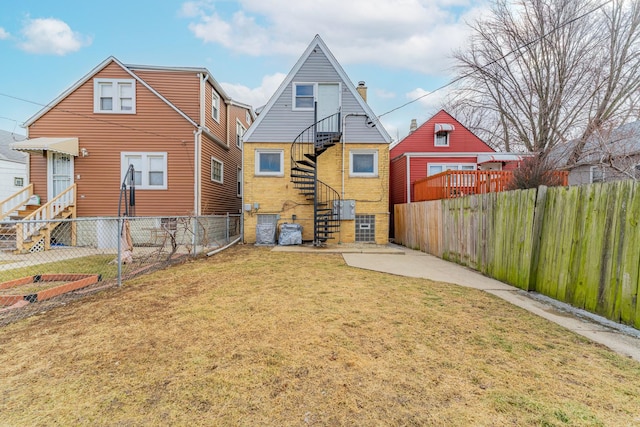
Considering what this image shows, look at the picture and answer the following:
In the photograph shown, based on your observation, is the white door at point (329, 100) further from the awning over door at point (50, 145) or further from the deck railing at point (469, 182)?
the awning over door at point (50, 145)

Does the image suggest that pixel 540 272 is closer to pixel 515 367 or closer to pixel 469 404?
pixel 515 367

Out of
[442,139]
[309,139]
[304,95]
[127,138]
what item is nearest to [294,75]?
[304,95]

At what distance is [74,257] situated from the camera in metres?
8.49

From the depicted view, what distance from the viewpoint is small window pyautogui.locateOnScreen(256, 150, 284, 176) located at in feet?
39.9

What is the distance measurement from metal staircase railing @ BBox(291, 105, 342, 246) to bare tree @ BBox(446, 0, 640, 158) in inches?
323

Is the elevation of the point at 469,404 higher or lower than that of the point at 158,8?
lower

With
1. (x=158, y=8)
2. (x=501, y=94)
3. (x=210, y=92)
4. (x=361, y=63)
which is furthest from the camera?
(x=501, y=94)

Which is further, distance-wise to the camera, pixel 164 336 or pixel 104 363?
pixel 164 336

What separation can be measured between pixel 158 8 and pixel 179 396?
558 inches

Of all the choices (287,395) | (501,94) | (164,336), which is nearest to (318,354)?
(287,395)

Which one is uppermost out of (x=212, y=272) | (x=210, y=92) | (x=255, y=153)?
(x=210, y=92)

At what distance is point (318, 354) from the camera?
9.24 feet

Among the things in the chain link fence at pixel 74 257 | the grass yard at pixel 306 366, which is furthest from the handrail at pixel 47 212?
the grass yard at pixel 306 366

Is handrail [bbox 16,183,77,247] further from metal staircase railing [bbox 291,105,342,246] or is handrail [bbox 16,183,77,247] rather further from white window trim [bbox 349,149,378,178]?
white window trim [bbox 349,149,378,178]
